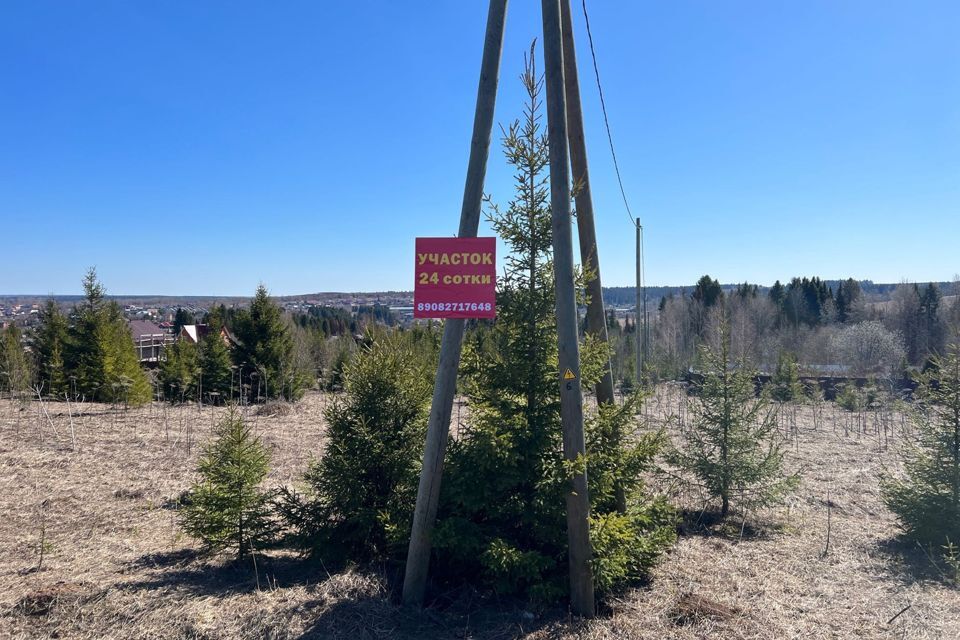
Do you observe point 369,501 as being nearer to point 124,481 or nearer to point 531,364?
point 531,364

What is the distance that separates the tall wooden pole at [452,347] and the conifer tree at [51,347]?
1903 centimetres

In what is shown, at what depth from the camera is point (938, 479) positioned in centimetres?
617

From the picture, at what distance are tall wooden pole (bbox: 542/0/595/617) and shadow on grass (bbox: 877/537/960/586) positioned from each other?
362 centimetres

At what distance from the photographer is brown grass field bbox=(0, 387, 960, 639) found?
3.98m

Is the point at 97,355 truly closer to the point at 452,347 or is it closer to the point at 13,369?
the point at 13,369

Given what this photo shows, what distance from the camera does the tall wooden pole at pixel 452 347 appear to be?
13.4ft

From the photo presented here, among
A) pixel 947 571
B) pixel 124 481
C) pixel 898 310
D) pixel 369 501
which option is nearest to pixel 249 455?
pixel 369 501

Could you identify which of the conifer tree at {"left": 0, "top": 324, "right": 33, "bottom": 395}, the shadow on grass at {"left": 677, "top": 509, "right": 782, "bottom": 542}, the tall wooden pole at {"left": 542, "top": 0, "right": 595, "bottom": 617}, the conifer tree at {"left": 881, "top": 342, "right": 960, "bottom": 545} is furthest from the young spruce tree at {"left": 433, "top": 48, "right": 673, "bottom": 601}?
the conifer tree at {"left": 0, "top": 324, "right": 33, "bottom": 395}

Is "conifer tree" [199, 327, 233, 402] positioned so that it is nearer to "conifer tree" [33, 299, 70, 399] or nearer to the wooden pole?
"conifer tree" [33, 299, 70, 399]

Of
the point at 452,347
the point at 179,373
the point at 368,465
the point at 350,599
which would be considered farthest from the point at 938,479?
the point at 179,373

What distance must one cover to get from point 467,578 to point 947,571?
16.9 feet

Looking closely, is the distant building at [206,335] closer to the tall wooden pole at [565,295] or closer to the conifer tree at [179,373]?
the conifer tree at [179,373]

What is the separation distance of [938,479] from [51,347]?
25815mm

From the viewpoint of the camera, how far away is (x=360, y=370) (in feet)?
17.2
